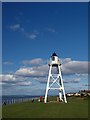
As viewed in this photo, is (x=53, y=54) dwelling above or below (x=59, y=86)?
above

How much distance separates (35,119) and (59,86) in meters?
27.5

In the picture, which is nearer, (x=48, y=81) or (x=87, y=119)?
(x=87, y=119)

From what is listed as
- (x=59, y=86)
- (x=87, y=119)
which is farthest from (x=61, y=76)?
(x=87, y=119)

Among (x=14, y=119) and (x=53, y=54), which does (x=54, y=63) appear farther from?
(x=14, y=119)

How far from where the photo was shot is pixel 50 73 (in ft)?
157

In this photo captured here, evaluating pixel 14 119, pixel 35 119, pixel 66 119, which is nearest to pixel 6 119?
pixel 14 119

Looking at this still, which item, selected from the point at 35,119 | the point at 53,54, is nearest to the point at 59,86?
the point at 53,54

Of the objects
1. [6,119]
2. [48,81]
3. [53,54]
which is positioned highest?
[53,54]

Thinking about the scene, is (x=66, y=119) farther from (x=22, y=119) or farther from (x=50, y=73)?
(x=50, y=73)

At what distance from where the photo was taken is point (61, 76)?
159 ft

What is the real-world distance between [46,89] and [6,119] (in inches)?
A: 1056

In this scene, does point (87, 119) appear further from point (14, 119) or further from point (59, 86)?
point (59, 86)

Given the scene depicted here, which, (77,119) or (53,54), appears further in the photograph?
(53,54)

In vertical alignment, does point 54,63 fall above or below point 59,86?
above
